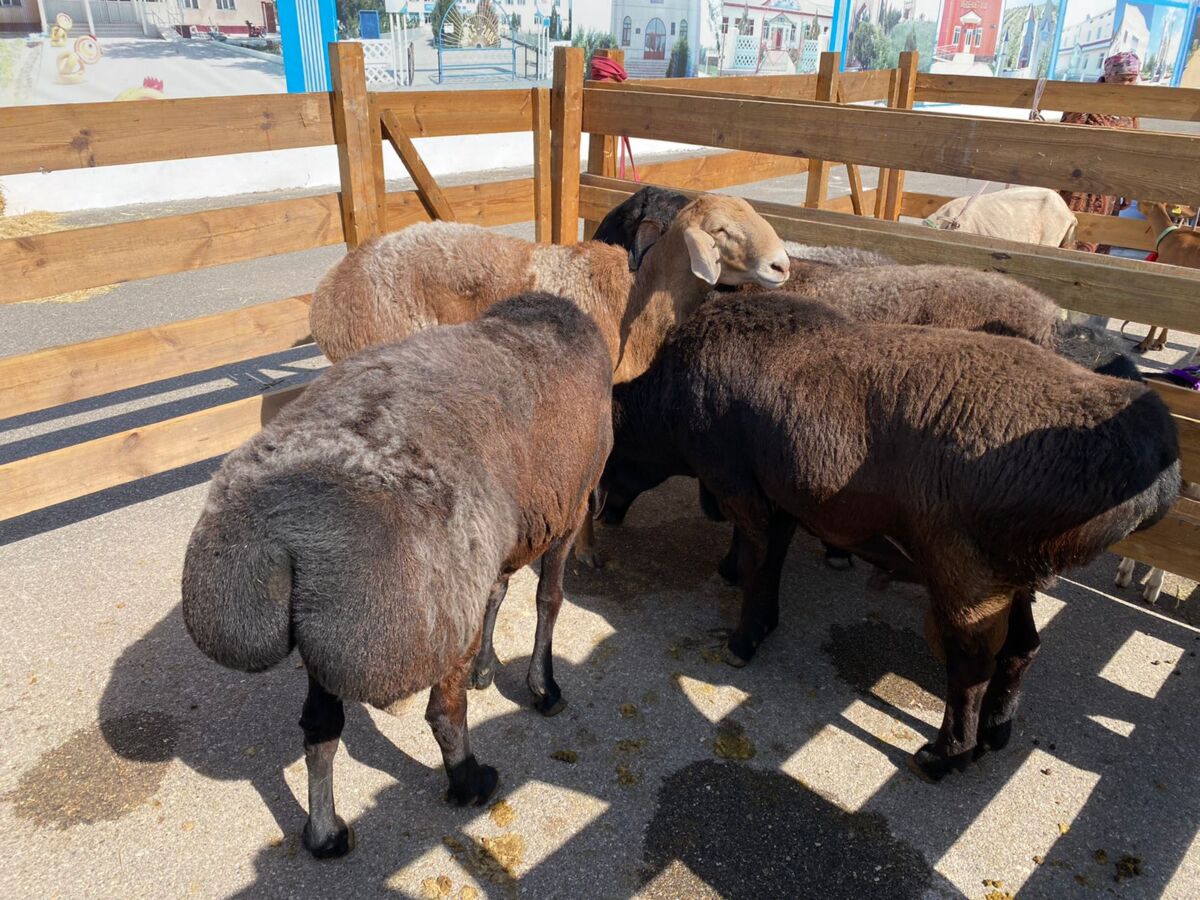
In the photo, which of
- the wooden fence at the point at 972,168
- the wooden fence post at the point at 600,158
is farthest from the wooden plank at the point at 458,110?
the wooden fence post at the point at 600,158

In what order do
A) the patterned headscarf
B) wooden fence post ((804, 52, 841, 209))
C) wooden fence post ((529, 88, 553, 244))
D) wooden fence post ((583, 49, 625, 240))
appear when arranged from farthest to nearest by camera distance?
the patterned headscarf → wooden fence post ((804, 52, 841, 209)) → wooden fence post ((583, 49, 625, 240)) → wooden fence post ((529, 88, 553, 244))

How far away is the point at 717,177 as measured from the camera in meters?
7.36

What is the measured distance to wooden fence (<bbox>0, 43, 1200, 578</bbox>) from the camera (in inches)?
154

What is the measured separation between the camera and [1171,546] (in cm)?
385

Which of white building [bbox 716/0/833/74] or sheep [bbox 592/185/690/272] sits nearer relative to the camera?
sheep [bbox 592/185/690/272]

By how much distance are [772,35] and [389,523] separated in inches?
881

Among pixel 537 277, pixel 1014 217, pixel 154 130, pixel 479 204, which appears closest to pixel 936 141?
pixel 537 277

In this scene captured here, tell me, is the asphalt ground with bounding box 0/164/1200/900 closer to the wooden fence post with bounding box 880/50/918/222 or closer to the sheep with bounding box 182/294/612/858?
the sheep with bounding box 182/294/612/858

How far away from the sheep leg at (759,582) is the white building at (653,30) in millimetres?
16490

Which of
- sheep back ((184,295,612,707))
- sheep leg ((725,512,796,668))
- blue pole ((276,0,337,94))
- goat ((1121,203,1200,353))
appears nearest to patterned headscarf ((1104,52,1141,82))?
goat ((1121,203,1200,353))

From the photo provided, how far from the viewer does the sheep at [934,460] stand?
9.97 ft

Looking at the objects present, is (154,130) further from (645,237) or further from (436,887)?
(436,887)

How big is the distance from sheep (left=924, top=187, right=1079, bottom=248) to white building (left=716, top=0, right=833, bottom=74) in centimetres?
1439

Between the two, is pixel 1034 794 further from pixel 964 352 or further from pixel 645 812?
pixel 964 352
